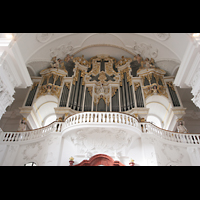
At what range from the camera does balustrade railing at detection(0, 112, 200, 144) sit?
898cm

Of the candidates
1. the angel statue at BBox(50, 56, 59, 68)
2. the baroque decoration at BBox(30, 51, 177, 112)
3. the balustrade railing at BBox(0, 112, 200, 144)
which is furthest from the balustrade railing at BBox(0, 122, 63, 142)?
the angel statue at BBox(50, 56, 59, 68)

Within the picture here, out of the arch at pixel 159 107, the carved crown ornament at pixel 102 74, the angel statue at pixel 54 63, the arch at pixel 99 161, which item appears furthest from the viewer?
the angel statue at pixel 54 63

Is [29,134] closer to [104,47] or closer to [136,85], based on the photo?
[136,85]

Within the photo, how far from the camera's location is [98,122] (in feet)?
29.0

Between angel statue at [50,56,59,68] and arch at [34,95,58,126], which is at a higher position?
angel statue at [50,56,59,68]

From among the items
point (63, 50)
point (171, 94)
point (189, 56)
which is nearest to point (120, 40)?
point (63, 50)

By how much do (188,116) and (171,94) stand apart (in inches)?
88.6

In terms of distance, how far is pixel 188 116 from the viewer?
42.1ft

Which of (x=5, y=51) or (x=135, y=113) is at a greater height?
(x=135, y=113)

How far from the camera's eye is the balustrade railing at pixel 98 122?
898cm

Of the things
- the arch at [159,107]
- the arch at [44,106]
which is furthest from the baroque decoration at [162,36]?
the arch at [44,106]

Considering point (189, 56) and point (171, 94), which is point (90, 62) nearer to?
point (171, 94)

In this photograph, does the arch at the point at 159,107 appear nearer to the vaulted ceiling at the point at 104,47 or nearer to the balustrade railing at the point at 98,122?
the vaulted ceiling at the point at 104,47

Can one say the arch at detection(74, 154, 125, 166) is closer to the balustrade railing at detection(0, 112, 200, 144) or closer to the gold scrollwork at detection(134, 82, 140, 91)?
the balustrade railing at detection(0, 112, 200, 144)
